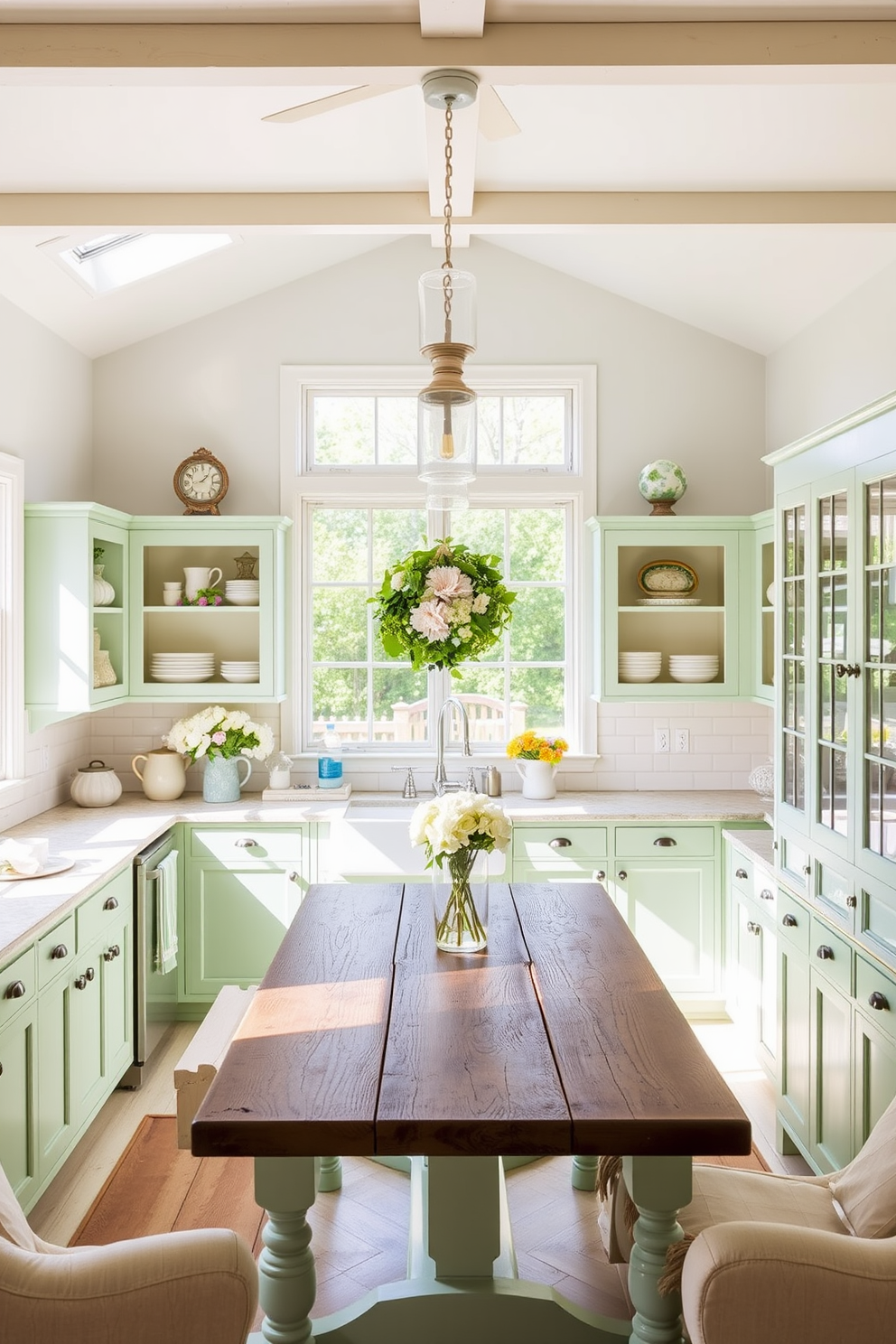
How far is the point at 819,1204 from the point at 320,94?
3.12 m

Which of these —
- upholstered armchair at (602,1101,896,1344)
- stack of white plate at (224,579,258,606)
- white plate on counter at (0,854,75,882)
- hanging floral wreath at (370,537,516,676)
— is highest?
stack of white plate at (224,579,258,606)

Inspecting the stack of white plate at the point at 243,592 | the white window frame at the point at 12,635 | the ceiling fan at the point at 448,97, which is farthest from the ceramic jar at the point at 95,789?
the ceiling fan at the point at 448,97

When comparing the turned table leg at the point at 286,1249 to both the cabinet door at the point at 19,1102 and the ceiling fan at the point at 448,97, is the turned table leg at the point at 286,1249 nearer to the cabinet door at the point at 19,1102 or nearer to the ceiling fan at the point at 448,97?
the cabinet door at the point at 19,1102

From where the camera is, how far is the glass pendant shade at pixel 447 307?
2.14 m

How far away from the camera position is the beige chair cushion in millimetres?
1829

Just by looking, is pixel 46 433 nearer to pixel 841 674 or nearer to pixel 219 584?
pixel 219 584

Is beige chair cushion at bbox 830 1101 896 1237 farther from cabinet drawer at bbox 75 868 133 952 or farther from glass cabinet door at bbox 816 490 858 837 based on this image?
cabinet drawer at bbox 75 868 133 952

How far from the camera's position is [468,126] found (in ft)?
8.00

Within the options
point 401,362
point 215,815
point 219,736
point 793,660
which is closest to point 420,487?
point 401,362

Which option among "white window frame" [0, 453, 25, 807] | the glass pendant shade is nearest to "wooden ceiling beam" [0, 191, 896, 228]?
the glass pendant shade

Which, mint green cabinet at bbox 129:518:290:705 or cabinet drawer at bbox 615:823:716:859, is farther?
mint green cabinet at bbox 129:518:290:705

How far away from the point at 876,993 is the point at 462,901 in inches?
42.3

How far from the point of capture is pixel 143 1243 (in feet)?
5.27

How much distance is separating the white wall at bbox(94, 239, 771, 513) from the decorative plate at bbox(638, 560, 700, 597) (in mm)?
378
